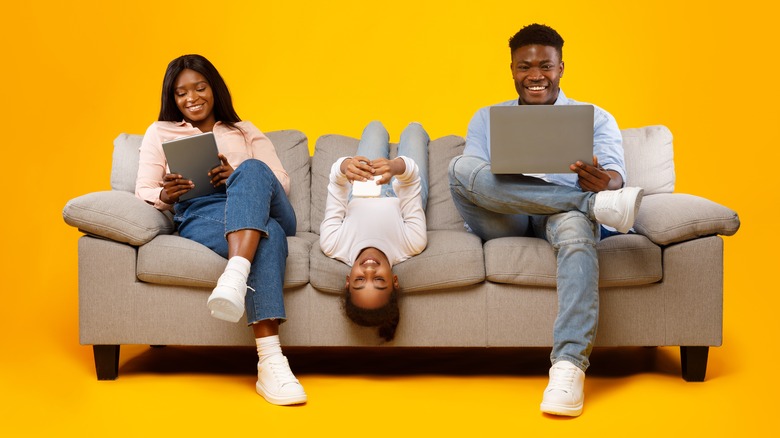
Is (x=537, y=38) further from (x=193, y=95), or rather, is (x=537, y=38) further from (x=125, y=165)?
(x=125, y=165)

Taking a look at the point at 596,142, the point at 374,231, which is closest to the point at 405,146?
the point at 374,231

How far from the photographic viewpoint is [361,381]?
3.08 metres

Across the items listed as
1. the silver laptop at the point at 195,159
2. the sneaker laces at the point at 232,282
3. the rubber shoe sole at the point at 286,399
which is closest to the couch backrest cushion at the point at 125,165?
the silver laptop at the point at 195,159

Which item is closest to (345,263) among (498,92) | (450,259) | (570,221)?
(450,259)

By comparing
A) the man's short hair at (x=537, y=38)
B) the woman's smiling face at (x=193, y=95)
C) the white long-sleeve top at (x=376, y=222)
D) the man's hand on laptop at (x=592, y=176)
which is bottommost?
the white long-sleeve top at (x=376, y=222)

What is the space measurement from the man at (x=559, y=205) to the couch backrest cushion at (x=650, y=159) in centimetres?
41

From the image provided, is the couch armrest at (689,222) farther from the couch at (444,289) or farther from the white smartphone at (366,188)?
the white smartphone at (366,188)

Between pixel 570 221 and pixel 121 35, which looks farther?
pixel 121 35

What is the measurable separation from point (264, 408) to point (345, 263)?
57 cm

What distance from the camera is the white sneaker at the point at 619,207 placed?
275cm

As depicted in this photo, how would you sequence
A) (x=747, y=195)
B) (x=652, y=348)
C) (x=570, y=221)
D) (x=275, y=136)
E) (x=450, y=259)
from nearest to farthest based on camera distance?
1. (x=570, y=221)
2. (x=450, y=259)
3. (x=652, y=348)
4. (x=275, y=136)
5. (x=747, y=195)

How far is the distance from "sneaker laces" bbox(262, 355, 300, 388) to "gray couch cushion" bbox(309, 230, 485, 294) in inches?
12.2

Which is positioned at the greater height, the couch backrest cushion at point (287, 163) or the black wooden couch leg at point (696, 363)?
the couch backrest cushion at point (287, 163)

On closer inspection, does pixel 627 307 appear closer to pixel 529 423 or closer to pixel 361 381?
pixel 529 423
